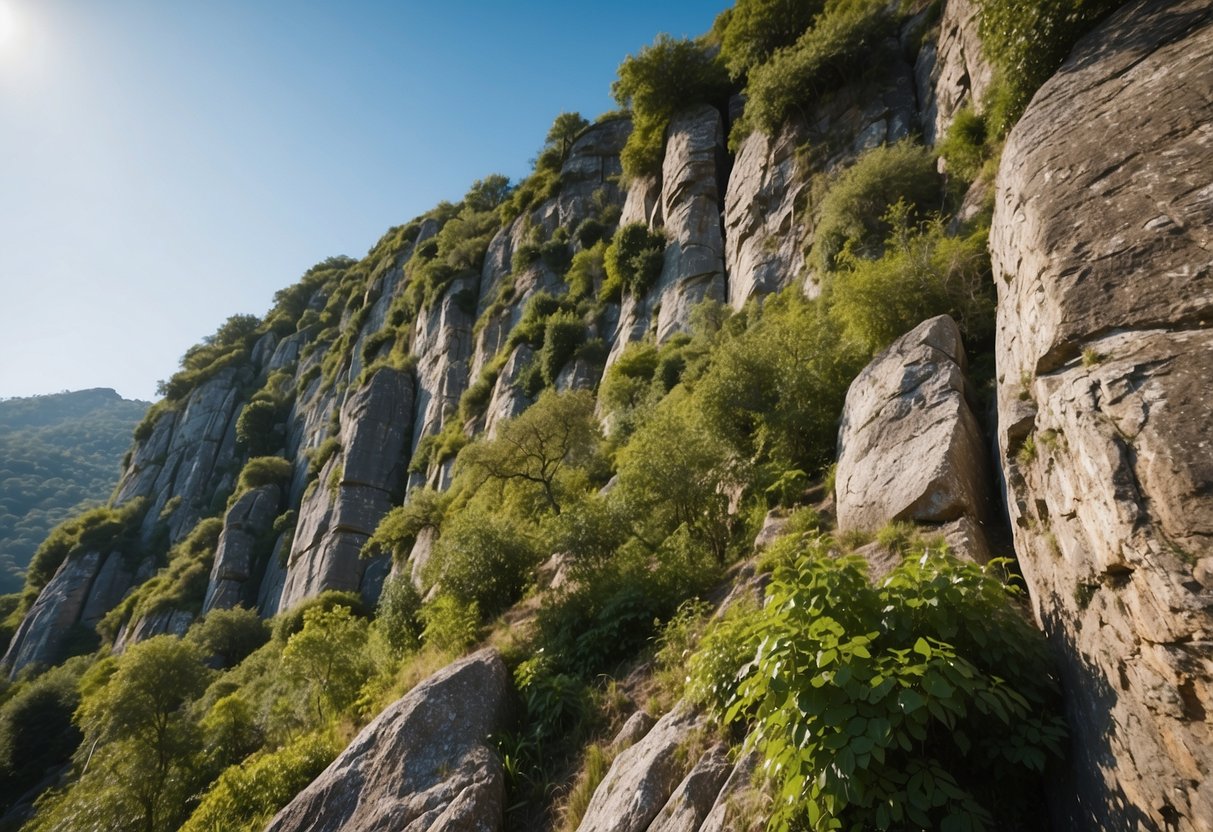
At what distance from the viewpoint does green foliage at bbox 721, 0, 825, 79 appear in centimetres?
2433

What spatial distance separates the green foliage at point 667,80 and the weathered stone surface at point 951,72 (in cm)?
1156

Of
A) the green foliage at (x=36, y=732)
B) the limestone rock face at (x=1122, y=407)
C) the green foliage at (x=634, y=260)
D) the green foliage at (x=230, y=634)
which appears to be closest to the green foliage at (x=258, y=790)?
the limestone rock face at (x=1122, y=407)

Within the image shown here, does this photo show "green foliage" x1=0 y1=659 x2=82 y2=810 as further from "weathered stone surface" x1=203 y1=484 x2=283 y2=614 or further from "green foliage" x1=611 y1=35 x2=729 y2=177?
"green foliage" x1=611 y1=35 x2=729 y2=177

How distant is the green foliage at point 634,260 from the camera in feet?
90.0

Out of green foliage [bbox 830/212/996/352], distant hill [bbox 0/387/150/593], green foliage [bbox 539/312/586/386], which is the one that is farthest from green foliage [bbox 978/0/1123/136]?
distant hill [bbox 0/387/150/593]

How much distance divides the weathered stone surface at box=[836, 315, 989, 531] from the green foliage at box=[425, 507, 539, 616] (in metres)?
7.53

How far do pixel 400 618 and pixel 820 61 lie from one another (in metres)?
23.7

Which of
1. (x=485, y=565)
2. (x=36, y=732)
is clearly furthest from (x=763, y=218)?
(x=36, y=732)

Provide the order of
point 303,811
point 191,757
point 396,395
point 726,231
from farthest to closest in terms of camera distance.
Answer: point 396,395
point 726,231
point 191,757
point 303,811

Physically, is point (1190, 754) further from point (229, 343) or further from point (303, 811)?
point (229, 343)

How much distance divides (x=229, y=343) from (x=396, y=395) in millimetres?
49389

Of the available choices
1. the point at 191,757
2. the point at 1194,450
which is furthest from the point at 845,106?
the point at 191,757

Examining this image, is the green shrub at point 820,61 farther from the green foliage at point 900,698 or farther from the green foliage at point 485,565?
the green foliage at point 900,698

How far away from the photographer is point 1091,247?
4934 mm
